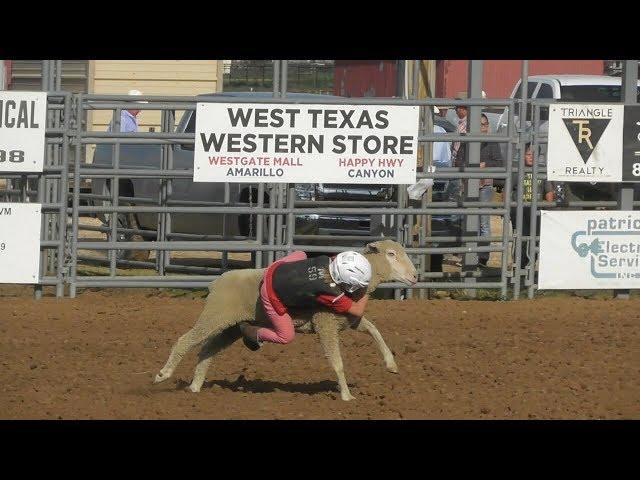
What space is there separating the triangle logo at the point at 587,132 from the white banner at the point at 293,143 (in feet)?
6.27

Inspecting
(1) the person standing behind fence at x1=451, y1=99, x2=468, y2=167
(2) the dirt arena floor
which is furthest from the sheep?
(1) the person standing behind fence at x1=451, y1=99, x2=468, y2=167

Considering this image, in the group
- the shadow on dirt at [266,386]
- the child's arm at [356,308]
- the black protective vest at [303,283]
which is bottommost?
the shadow on dirt at [266,386]

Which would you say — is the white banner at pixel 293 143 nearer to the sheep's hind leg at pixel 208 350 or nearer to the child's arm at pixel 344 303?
the sheep's hind leg at pixel 208 350

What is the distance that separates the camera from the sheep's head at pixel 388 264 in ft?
28.1

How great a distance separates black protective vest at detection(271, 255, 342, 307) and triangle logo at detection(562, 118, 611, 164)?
6.25m

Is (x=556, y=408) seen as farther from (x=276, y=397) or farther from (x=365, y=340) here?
(x=365, y=340)

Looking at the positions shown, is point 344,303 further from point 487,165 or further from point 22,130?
point 487,165

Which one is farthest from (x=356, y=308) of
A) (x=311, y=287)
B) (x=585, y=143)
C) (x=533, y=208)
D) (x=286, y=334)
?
(x=585, y=143)

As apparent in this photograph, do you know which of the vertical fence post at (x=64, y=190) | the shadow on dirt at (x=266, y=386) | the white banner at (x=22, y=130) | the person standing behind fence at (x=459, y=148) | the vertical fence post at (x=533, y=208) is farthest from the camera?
the person standing behind fence at (x=459, y=148)

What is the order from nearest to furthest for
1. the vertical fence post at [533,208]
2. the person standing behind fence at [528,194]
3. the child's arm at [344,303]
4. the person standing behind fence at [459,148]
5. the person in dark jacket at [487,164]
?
1. the child's arm at [344,303]
2. the vertical fence post at [533,208]
3. the person standing behind fence at [528,194]
4. the person in dark jacket at [487,164]
5. the person standing behind fence at [459,148]

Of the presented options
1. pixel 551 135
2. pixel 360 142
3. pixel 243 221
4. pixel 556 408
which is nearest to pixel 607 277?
pixel 551 135

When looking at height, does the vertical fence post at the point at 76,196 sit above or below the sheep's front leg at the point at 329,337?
above

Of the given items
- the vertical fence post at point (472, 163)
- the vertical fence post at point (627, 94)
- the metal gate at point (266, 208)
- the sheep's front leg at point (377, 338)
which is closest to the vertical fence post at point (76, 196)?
the metal gate at point (266, 208)

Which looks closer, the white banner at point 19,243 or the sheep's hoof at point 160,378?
the sheep's hoof at point 160,378
